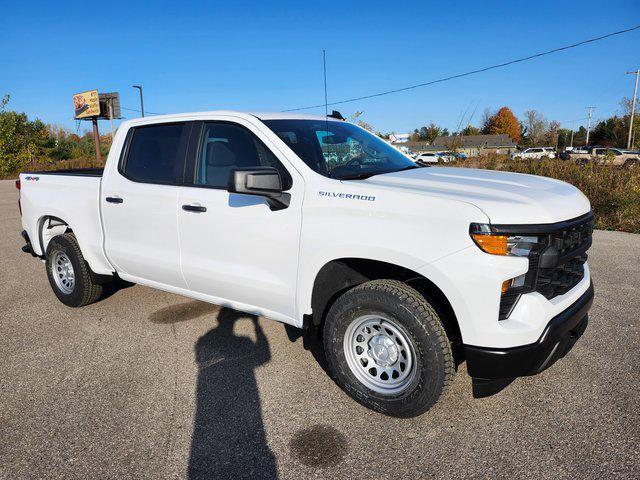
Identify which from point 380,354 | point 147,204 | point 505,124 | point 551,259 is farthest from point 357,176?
point 505,124

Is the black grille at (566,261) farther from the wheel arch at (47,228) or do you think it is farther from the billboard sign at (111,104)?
the billboard sign at (111,104)

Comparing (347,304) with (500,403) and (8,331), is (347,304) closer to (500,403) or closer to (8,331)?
(500,403)

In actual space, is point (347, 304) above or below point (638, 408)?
above

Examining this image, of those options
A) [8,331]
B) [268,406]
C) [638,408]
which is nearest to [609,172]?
[638,408]

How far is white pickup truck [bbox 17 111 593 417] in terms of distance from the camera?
2498mm

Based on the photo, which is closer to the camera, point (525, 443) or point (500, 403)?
point (525, 443)

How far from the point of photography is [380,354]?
3000 mm

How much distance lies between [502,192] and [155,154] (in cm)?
289

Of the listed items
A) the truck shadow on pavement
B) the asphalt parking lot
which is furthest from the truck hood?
the truck shadow on pavement

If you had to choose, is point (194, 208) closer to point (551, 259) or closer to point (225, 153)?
point (225, 153)

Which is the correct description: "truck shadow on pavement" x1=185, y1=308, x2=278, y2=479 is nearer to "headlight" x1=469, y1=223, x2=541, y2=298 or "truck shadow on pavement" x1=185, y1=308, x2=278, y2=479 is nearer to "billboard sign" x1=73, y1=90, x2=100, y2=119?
"headlight" x1=469, y1=223, x2=541, y2=298

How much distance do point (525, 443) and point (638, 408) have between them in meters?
0.92

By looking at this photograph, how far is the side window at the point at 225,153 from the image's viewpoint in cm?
350

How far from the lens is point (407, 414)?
9.41 feet
